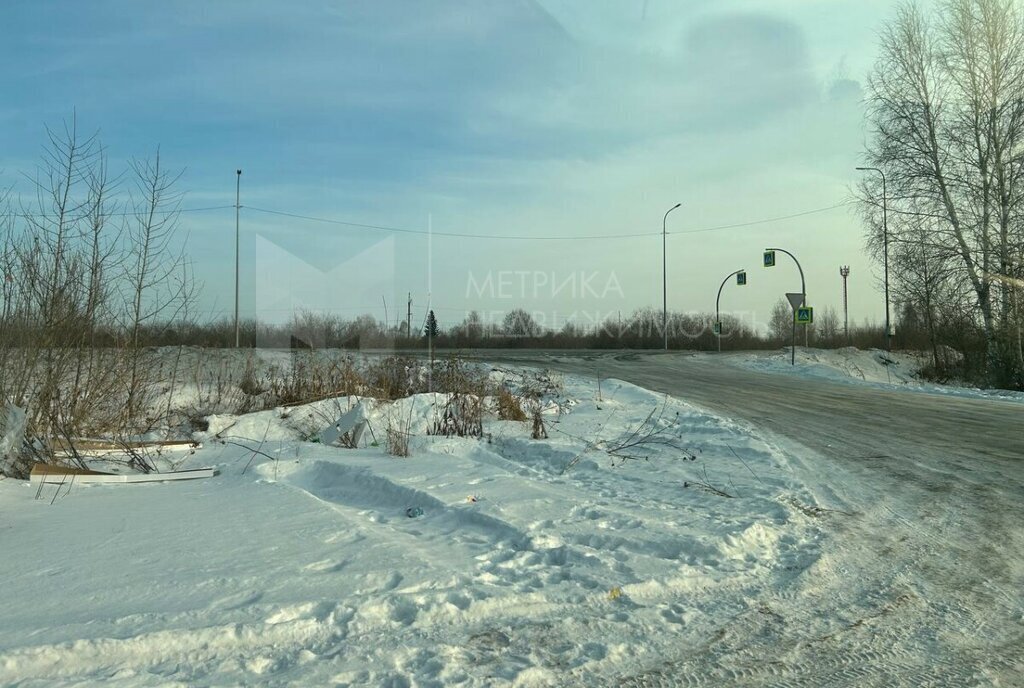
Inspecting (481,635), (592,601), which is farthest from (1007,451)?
(481,635)

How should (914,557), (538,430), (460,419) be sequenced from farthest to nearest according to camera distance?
(460,419)
(538,430)
(914,557)

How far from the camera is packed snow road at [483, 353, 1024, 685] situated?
3275mm

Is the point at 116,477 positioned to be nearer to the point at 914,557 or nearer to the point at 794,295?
the point at 914,557

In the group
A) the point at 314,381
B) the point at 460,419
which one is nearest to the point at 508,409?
the point at 460,419

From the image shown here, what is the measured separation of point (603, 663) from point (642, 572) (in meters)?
1.20

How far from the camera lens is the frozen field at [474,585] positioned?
3.11 metres

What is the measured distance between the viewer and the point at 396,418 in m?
10.0

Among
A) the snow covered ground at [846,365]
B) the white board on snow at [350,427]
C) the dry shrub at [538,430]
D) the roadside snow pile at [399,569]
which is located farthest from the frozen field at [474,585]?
the snow covered ground at [846,365]

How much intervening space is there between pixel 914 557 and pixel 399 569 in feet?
11.2

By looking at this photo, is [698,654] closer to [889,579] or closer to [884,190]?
[889,579]

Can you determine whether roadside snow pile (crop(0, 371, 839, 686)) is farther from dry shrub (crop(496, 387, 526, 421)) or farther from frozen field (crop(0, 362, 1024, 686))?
dry shrub (crop(496, 387, 526, 421))

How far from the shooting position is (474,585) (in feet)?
13.2

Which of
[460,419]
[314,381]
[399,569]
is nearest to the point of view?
[399,569]

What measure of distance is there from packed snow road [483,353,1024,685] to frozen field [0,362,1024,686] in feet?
0.08
